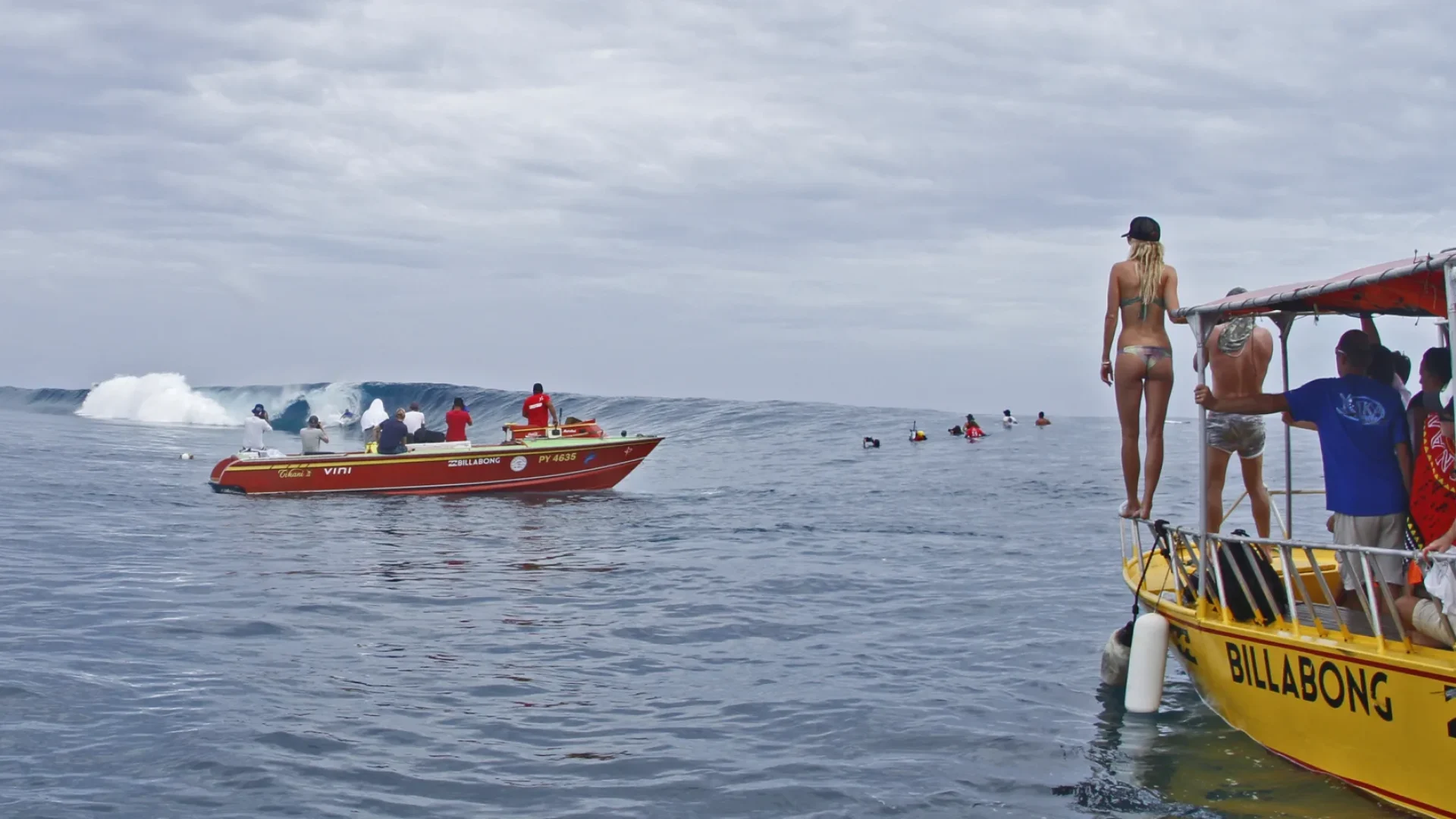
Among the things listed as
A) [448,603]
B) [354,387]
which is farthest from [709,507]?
[354,387]

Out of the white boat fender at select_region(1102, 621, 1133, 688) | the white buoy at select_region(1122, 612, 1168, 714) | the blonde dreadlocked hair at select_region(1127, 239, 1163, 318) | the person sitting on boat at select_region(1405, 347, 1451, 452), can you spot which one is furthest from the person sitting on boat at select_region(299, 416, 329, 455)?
the person sitting on boat at select_region(1405, 347, 1451, 452)

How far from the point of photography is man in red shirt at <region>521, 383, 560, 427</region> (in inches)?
955

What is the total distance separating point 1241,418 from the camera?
840 cm

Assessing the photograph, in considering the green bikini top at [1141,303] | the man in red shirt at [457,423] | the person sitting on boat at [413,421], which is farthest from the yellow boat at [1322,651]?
the person sitting on boat at [413,421]

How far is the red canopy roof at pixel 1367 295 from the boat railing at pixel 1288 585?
119cm

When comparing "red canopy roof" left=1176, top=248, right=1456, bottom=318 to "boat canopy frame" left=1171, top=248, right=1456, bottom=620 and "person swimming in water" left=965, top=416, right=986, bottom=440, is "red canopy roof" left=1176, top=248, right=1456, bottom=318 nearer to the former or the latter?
"boat canopy frame" left=1171, top=248, right=1456, bottom=620

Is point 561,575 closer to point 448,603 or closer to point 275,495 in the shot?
point 448,603

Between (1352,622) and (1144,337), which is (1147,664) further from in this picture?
(1144,337)

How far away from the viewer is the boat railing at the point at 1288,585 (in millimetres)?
5648

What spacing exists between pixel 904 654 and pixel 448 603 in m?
4.55

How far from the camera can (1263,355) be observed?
877 cm

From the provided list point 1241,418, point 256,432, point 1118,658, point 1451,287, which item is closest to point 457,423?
point 256,432

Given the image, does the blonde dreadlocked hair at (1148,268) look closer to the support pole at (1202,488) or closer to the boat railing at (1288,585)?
the support pole at (1202,488)

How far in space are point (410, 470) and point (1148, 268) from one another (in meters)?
17.2
